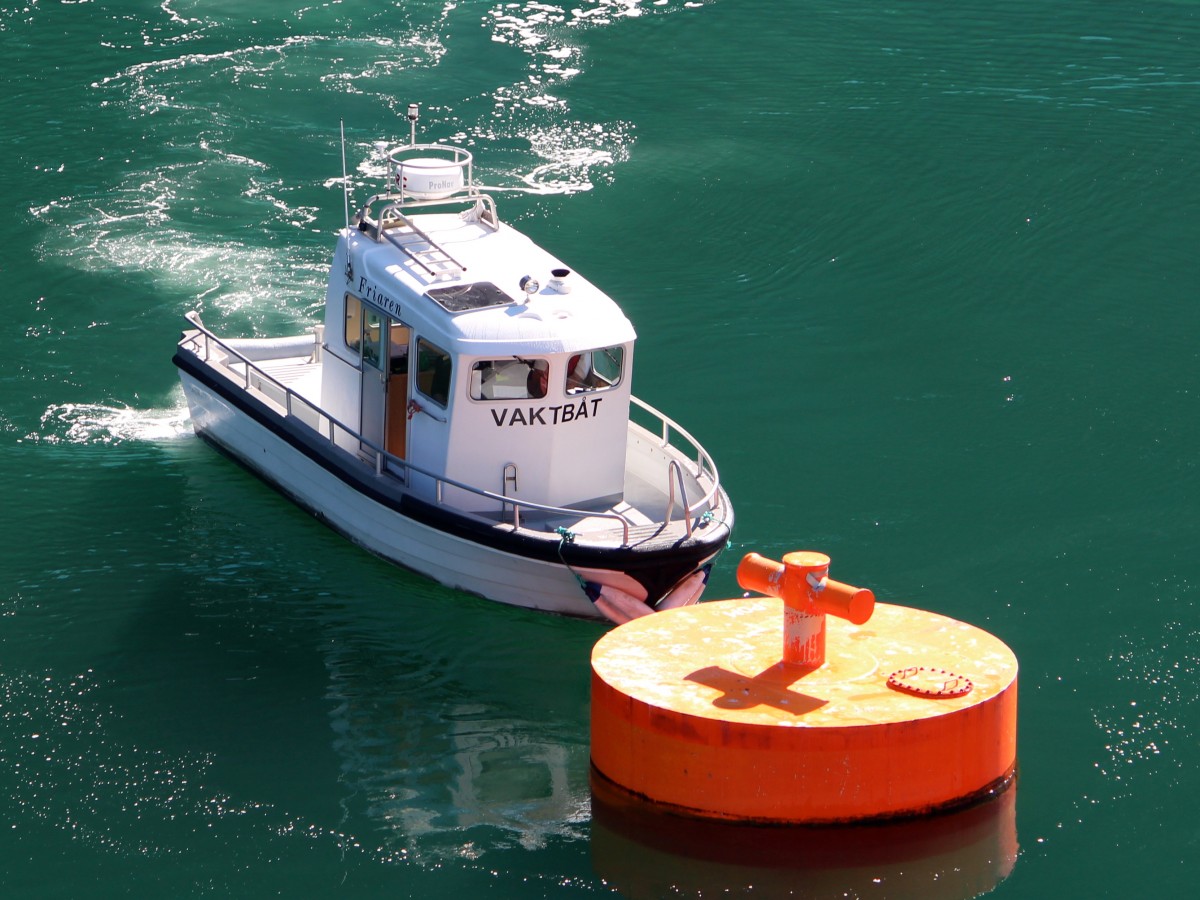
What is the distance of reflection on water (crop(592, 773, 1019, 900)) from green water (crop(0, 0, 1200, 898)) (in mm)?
37

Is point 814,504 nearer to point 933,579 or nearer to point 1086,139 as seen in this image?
point 933,579

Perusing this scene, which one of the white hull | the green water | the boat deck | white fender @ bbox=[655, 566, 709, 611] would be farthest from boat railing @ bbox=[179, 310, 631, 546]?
the green water

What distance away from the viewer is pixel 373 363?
15.8 meters

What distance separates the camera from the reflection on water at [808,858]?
36.7 feet

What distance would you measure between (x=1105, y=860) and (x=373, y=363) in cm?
767

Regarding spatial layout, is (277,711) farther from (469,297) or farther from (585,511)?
(469,297)

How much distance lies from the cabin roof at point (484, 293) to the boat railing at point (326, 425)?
1.15 metres

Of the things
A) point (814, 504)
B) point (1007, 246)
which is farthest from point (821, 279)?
point (814, 504)

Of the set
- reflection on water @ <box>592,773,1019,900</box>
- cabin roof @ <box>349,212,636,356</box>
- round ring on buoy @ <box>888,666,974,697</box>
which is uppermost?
cabin roof @ <box>349,212,636,356</box>

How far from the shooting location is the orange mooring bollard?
11.5 m

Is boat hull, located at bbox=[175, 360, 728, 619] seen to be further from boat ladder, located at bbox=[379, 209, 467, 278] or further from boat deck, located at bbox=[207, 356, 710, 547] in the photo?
A: boat ladder, located at bbox=[379, 209, 467, 278]

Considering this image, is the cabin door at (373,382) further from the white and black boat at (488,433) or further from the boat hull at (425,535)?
the boat hull at (425,535)

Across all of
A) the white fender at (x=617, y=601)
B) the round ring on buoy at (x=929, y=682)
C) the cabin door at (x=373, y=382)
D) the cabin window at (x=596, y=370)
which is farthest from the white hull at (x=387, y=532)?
the round ring on buoy at (x=929, y=682)

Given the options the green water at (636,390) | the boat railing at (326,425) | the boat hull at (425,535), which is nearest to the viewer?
the green water at (636,390)
